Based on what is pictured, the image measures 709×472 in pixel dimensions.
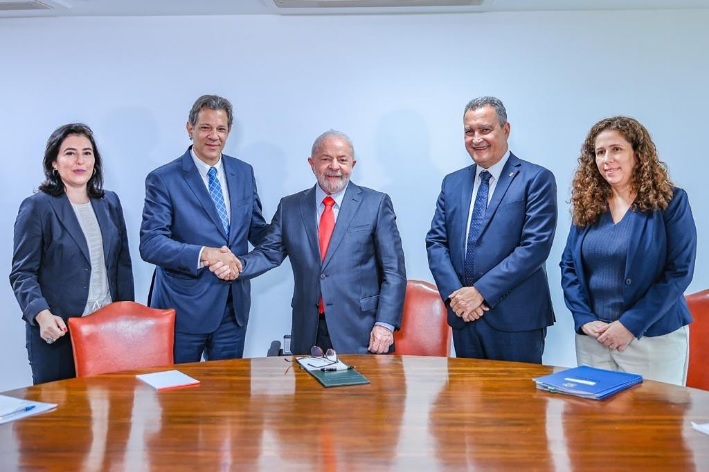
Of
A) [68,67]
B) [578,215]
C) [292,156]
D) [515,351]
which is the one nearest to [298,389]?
[515,351]

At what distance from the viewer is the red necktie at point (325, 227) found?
3271 millimetres

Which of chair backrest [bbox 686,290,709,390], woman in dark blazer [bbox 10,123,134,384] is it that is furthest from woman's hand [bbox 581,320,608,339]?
woman in dark blazer [bbox 10,123,134,384]

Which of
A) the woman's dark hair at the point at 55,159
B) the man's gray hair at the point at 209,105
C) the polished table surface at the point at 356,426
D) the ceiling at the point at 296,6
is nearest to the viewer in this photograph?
the polished table surface at the point at 356,426

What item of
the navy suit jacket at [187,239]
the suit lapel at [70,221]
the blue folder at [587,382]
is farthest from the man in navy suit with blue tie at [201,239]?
the blue folder at [587,382]

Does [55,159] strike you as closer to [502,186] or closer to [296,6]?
[296,6]

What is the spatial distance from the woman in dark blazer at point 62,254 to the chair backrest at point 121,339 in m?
0.49

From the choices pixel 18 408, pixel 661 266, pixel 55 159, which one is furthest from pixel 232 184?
pixel 661 266

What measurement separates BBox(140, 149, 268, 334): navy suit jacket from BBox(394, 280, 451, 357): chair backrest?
97 centimetres

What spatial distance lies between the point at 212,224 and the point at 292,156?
4.14 feet

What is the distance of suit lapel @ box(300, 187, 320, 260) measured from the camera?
3.29 meters

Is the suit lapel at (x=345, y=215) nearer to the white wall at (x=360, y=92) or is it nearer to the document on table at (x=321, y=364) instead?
the document on table at (x=321, y=364)

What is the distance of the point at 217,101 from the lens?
11.6ft

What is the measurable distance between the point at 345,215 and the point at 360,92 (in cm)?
153

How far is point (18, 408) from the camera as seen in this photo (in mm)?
1937
